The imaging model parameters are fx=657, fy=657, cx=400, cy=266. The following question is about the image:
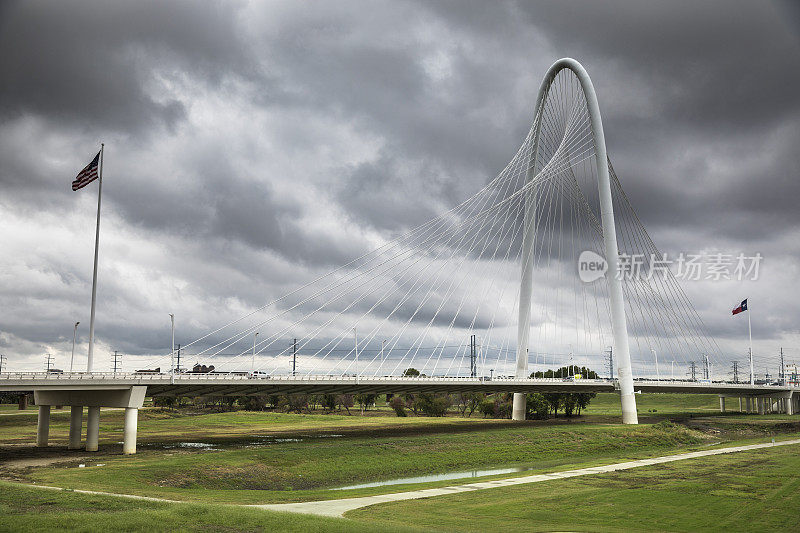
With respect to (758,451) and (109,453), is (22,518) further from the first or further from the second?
(758,451)

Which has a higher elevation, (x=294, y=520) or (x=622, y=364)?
(x=622, y=364)

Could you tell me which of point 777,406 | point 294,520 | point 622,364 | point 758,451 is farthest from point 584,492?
point 777,406

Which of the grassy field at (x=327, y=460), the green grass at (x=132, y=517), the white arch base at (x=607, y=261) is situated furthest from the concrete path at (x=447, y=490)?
the white arch base at (x=607, y=261)

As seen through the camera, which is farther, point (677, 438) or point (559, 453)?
point (677, 438)

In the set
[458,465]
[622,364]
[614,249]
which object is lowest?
[458,465]

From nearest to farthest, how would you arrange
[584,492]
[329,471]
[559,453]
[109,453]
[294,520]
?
[294,520] → [584,492] → [329,471] → [109,453] → [559,453]

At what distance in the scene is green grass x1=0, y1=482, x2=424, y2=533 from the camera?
1791 centimetres

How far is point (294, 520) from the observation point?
815 inches

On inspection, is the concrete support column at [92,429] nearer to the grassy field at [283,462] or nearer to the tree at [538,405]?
the grassy field at [283,462]

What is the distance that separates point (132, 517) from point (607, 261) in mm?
66727

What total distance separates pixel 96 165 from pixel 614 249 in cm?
5516

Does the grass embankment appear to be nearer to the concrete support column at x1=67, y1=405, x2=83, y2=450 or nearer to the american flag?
the concrete support column at x1=67, y1=405, x2=83, y2=450

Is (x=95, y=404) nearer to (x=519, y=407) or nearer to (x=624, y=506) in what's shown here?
(x=624, y=506)

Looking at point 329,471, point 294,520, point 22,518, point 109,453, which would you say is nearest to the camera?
point 22,518
